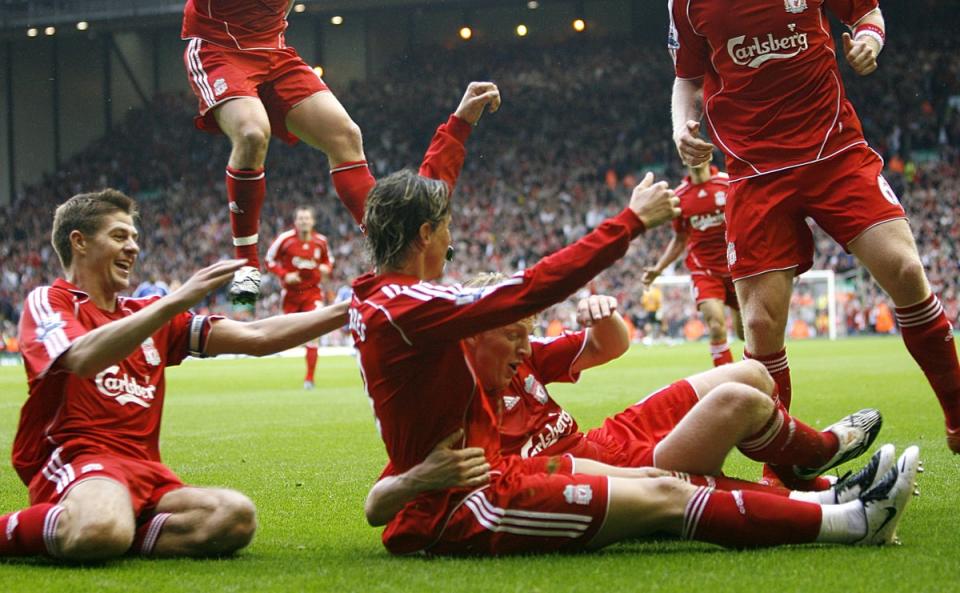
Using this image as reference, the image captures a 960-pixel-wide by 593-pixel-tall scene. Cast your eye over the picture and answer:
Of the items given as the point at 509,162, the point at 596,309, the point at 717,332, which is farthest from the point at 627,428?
the point at 509,162

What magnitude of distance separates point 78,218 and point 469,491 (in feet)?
5.82

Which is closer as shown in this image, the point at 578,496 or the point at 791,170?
the point at 578,496

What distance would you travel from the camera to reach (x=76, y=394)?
3836 millimetres

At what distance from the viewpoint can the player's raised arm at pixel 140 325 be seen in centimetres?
340

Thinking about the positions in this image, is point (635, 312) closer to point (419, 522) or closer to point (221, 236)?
point (221, 236)

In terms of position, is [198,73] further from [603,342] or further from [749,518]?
[749,518]

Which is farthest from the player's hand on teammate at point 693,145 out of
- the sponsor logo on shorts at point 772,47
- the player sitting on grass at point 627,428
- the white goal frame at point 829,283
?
→ the white goal frame at point 829,283

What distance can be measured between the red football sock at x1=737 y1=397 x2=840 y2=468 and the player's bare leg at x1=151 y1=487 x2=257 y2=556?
1.76 m

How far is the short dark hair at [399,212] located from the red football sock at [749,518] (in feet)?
3.93

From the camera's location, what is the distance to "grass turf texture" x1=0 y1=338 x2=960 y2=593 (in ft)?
10.2

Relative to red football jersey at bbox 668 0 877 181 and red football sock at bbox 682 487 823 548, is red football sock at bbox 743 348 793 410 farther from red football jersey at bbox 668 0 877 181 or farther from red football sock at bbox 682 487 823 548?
red football sock at bbox 682 487 823 548

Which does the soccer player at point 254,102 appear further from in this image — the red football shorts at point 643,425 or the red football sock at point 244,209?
the red football shorts at point 643,425

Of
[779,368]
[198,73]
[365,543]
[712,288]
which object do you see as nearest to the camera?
[365,543]

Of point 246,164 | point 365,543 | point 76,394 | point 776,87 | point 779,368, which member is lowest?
Answer: point 365,543
